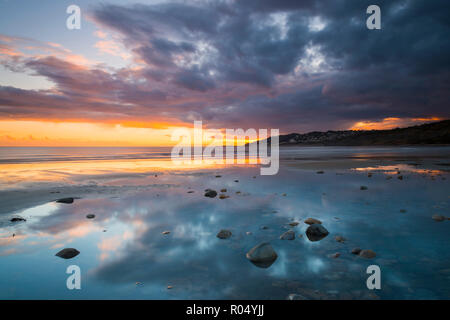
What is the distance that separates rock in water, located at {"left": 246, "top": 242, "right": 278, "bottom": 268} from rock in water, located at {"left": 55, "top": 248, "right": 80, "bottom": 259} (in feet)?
11.0

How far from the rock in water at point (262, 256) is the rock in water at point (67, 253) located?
334 cm

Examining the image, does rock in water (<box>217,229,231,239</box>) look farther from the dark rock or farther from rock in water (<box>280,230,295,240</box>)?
the dark rock

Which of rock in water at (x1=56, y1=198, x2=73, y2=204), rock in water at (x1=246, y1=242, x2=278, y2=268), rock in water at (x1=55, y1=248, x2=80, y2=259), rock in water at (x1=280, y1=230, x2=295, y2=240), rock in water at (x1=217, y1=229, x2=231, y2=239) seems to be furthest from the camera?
rock in water at (x1=56, y1=198, x2=73, y2=204)

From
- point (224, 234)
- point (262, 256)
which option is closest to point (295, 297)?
point (262, 256)

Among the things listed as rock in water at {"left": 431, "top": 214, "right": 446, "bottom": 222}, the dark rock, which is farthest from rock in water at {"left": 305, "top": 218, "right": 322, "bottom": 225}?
the dark rock

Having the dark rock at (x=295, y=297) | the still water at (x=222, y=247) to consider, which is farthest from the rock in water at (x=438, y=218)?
the dark rock at (x=295, y=297)

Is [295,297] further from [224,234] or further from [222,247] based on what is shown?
[224,234]

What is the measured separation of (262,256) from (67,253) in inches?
146

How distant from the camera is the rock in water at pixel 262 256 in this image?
4035 mm

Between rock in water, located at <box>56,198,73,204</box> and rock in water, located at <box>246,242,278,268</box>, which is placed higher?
rock in water, located at <box>56,198,73,204</box>

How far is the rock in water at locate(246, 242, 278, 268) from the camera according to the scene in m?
4.04
